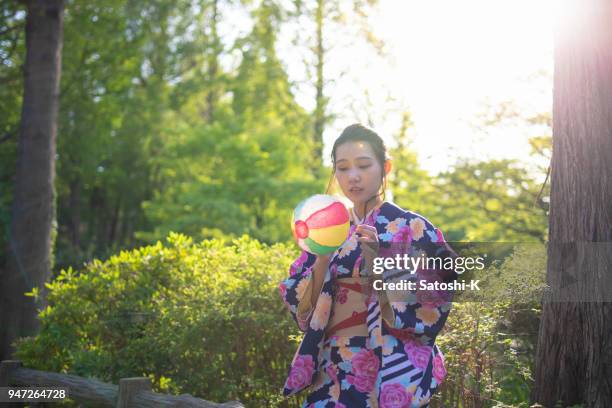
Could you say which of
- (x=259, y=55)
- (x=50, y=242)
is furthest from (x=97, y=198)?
(x=50, y=242)

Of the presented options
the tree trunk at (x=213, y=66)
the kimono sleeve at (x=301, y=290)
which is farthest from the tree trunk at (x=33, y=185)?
the tree trunk at (x=213, y=66)

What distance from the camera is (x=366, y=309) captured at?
3.10 metres

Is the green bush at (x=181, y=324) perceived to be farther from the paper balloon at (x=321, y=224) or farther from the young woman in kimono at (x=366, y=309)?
the paper balloon at (x=321, y=224)

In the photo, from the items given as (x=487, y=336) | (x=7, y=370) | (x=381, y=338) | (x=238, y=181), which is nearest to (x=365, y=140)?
(x=381, y=338)

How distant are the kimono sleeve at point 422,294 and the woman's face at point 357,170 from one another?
9.3 inches

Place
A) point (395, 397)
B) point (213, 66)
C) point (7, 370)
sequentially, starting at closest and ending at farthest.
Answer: point (395, 397), point (7, 370), point (213, 66)

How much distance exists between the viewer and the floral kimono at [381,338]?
114 inches

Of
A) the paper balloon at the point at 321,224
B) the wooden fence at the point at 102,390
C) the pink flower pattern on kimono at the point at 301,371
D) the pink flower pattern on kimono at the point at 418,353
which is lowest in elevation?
the wooden fence at the point at 102,390

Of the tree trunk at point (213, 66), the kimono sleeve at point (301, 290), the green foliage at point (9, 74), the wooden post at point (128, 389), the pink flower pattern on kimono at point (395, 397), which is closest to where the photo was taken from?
the pink flower pattern on kimono at point (395, 397)

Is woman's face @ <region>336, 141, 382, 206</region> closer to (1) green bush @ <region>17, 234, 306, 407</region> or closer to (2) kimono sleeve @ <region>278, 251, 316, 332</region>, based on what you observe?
(2) kimono sleeve @ <region>278, 251, 316, 332</region>

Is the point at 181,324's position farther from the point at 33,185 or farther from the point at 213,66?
the point at 213,66

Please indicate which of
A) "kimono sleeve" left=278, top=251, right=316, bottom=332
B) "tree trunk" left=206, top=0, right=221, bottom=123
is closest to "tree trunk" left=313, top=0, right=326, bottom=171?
"tree trunk" left=206, top=0, right=221, bottom=123

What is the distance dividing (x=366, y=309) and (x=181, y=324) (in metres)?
2.52

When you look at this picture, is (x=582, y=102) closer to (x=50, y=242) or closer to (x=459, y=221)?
(x=50, y=242)
